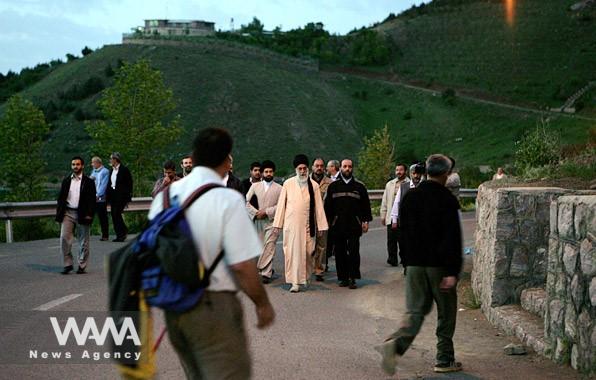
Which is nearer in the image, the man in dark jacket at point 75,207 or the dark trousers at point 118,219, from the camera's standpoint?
the man in dark jacket at point 75,207

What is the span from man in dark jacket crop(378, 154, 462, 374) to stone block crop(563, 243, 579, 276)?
0.90m

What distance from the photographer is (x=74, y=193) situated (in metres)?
14.2

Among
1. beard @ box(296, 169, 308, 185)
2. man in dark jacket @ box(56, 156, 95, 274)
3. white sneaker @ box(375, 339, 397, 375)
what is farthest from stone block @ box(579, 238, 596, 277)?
man in dark jacket @ box(56, 156, 95, 274)

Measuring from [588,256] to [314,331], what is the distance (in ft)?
12.3

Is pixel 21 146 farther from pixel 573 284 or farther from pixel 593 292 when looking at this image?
pixel 593 292

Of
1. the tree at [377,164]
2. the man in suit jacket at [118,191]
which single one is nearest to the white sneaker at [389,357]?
the man in suit jacket at [118,191]

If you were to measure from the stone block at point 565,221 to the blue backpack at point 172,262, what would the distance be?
3.99 metres

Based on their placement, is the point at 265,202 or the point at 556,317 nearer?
the point at 556,317

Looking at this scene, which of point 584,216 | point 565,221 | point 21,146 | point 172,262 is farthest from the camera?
point 21,146

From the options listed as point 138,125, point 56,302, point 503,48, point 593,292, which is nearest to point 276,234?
point 56,302

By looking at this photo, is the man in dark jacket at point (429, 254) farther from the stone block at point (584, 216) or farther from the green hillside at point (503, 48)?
the green hillside at point (503, 48)

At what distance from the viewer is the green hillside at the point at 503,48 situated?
10006 centimetres

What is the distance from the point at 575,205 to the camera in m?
7.46

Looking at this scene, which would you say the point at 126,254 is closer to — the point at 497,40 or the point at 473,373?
the point at 473,373
